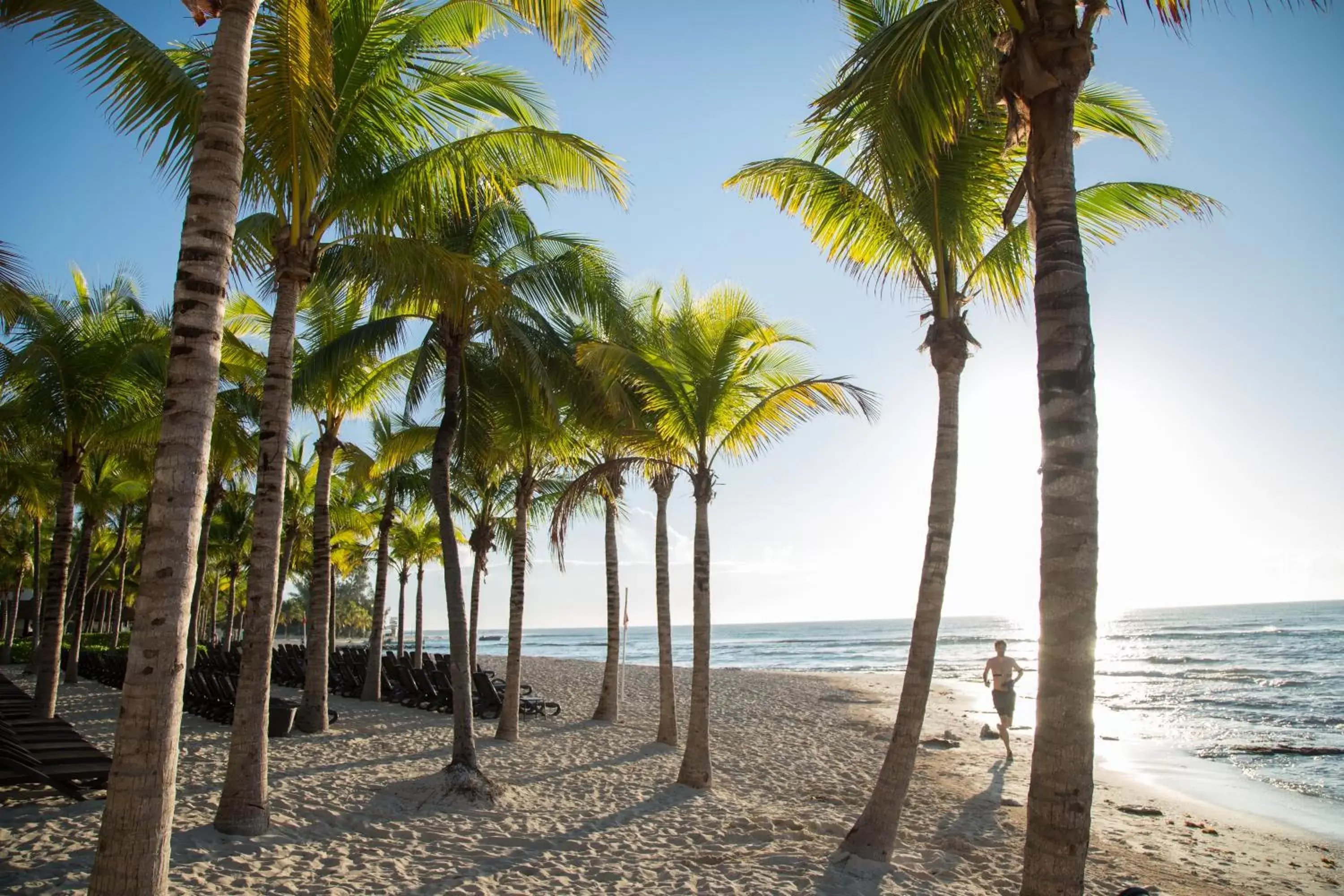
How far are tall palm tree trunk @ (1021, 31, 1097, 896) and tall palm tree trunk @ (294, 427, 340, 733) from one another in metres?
10.8

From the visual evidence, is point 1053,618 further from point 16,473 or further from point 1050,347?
point 16,473

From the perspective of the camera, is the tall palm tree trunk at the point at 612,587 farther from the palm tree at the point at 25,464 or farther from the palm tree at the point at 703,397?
the palm tree at the point at 25,464

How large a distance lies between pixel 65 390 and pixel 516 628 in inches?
282

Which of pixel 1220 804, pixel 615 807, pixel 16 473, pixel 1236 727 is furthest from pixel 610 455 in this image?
pixel 1236 727

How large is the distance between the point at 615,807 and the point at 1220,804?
30.6 feet

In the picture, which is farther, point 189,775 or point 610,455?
point 610,455

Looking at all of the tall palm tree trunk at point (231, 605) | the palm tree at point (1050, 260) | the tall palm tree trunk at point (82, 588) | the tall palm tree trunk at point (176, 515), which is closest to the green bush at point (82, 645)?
the tall palm tree trunk at point (231, 605)

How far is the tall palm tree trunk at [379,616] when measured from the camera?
1633cm

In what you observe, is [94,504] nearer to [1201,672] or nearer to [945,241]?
[945,241]

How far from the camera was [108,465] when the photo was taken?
18.2 meters

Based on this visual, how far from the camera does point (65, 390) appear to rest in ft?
35.4

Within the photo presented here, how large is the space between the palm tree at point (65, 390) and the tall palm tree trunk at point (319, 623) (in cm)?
287

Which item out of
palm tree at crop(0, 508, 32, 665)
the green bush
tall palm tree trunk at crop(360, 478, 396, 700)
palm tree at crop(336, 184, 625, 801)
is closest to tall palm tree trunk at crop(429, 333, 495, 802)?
palm tree at crop(336, 184, 625, 801)

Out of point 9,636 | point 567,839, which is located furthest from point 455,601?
point 9,636
